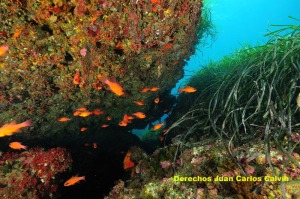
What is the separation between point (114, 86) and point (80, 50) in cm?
97

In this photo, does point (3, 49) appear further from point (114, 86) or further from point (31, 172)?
point (31, 172)

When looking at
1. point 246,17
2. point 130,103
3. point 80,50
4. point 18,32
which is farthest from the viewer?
point 246,17

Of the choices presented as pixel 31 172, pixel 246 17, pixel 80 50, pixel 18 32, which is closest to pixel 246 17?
pixel 246 17

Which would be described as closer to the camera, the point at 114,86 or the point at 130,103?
the point at 114,86

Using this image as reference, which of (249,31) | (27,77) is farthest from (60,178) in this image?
(249,31)

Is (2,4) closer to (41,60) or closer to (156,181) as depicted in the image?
(41,60)

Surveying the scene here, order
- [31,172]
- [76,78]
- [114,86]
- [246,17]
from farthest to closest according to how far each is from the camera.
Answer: [246,17] < [76,78] < [31,172] < [114,86]

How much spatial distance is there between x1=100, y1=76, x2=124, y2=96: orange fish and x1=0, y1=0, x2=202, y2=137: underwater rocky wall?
2cm

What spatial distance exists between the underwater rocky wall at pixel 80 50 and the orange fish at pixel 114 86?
24mm

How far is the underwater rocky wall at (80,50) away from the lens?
374 centimetres

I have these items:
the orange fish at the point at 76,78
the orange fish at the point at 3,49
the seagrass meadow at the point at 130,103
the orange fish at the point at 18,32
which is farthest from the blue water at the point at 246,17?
the orange fish at the point at 3,49

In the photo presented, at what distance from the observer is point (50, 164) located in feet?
15.5

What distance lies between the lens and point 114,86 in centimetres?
434

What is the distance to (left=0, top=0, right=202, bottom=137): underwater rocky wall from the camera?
3736 mm
